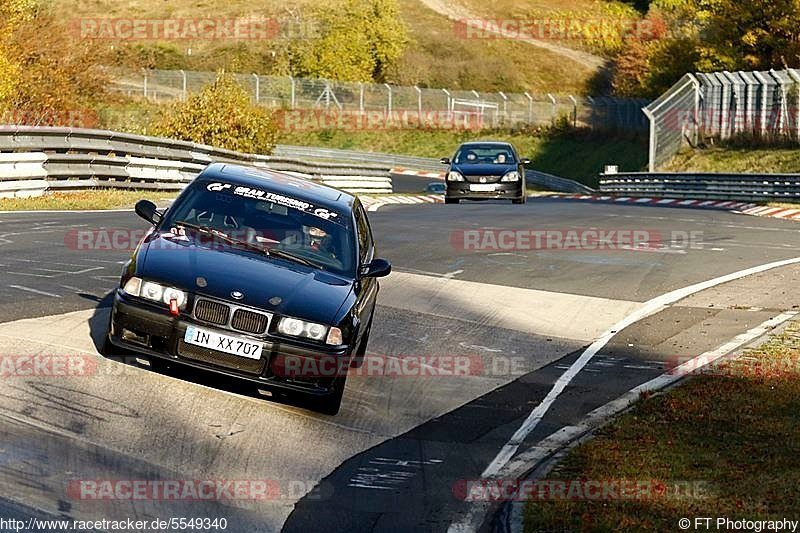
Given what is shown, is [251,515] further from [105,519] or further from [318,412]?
[318,412]

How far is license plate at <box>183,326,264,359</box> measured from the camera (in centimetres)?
828

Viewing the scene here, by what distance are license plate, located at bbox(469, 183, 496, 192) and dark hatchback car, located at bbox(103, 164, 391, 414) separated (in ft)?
62.5

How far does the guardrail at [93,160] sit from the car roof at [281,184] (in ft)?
34.0

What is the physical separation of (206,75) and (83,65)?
94.9ft

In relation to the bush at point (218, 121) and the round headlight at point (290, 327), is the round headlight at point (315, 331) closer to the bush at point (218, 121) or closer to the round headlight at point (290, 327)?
the round headlight at point (290, 327)

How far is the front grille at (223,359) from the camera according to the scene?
828 cm

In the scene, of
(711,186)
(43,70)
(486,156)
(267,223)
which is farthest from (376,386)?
(43,70)

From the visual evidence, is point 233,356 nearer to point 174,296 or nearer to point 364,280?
point 174,296

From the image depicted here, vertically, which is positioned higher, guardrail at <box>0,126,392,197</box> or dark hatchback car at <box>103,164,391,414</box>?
dark hatchback car at <box>103,164,391,414</box>

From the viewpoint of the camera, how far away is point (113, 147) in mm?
23062

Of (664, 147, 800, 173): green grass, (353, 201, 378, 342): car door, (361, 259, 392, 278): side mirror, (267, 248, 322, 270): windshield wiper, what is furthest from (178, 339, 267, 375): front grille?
(664, 147, 800, 173): green grass

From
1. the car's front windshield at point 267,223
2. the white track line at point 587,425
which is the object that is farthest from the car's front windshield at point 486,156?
the car's front windshield at point 267,223

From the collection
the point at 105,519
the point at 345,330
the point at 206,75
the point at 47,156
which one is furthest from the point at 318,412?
the point at 206,75

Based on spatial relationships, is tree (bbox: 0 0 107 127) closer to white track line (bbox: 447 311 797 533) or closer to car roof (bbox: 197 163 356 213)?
car roof (bbox: 197 163 356 213)
